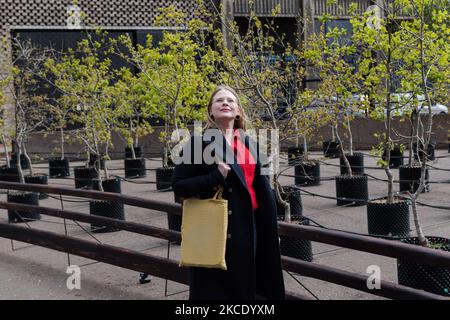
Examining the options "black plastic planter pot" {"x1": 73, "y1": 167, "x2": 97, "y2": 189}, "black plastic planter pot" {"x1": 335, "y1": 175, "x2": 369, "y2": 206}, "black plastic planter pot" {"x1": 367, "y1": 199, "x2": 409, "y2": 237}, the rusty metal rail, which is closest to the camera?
the rusty metal rail

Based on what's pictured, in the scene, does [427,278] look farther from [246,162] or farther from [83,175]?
[83,175]

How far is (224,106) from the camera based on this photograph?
3.64m

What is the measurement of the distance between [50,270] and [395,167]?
10434 millimetres

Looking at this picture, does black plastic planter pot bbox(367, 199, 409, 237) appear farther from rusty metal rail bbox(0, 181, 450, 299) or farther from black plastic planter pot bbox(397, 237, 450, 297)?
rusty metal rail bbox(0, 181, 450, 299)

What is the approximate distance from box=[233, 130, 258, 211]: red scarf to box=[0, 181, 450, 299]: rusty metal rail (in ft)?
3.64

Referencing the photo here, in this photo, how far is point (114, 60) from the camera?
24.2m

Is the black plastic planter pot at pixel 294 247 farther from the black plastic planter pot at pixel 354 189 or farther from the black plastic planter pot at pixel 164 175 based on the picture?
the black plastic planter pot at pixel 164 175

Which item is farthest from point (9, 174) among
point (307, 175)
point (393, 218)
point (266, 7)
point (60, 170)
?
point (266, 7)

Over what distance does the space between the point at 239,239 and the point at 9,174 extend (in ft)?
38.8

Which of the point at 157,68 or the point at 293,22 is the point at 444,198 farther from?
the point at 293,22

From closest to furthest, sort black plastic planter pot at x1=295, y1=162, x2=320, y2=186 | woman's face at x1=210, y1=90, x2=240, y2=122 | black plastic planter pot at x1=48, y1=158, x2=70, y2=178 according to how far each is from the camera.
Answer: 1. woman's face at x1=210, y1=90, x2=240, y2=122
2. black plastic planter pot at x1=295, y1=162, x2=320, y2=186
3. black plastic planter pot at x1=48, y1=158, x2=70, y2=178

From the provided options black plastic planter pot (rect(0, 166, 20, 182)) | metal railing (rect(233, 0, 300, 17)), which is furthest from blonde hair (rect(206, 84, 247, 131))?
metal railing (rect(233, 0, 300, 17))

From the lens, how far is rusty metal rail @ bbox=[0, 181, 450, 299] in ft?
13.5
